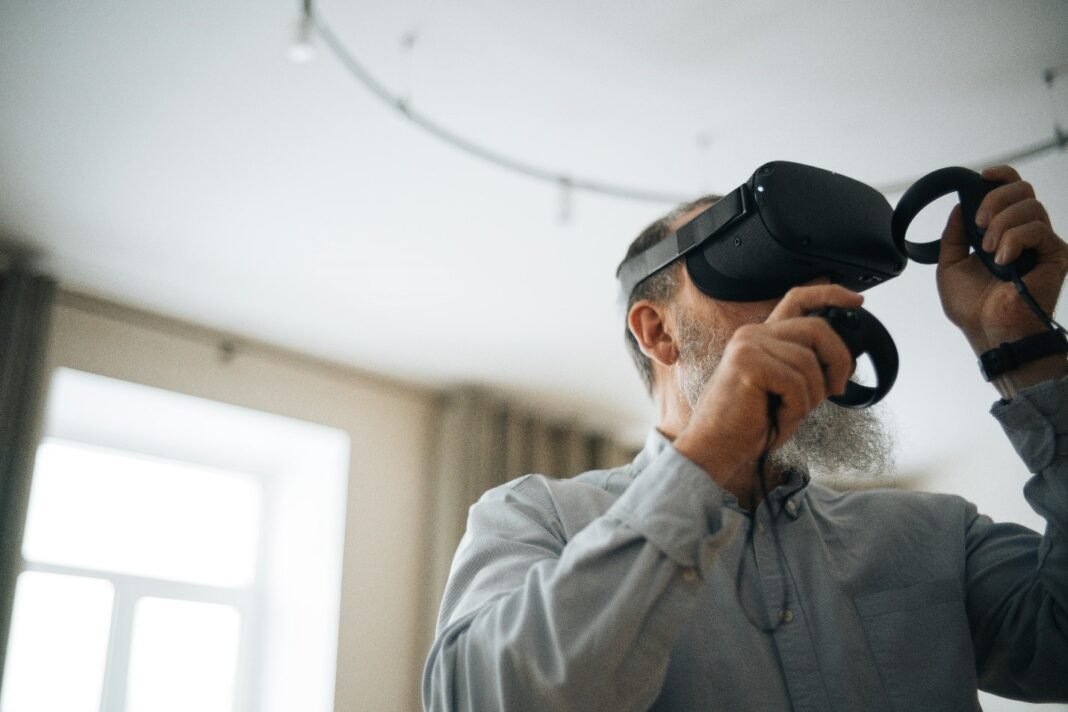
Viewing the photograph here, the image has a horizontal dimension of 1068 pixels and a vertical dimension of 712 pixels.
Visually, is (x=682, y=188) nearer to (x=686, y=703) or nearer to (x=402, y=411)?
(x=402, y=411)

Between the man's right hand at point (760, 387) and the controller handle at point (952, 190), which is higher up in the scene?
the controller handle at point (952, 190)

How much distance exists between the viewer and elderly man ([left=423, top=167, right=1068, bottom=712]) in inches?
28.5

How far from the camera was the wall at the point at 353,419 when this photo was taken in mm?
3686

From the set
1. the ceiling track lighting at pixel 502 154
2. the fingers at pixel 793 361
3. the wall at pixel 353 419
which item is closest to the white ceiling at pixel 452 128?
the ceiling track lighting at pixel 502 154

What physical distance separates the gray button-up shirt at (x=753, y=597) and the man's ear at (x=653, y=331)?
0.72ft

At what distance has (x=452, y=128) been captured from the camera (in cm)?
281

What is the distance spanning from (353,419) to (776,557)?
3.39 meters

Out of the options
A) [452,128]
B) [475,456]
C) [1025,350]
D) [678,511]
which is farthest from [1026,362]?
[475,456]

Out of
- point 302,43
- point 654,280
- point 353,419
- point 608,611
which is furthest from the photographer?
point 353,419

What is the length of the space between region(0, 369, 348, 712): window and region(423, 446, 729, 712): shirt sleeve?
3.15m

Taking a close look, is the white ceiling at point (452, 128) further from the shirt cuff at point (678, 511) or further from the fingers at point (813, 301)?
the shirt cuff at point (678, 511)

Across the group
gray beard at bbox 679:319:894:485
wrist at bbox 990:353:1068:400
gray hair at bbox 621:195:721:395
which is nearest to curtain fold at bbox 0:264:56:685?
gray hair at bbox 621:195:721:395

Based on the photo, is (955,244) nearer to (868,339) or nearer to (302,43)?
(868,339)

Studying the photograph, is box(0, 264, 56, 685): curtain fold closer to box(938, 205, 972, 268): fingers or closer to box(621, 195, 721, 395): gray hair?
box(621, 195, 721, 395): gray hair
